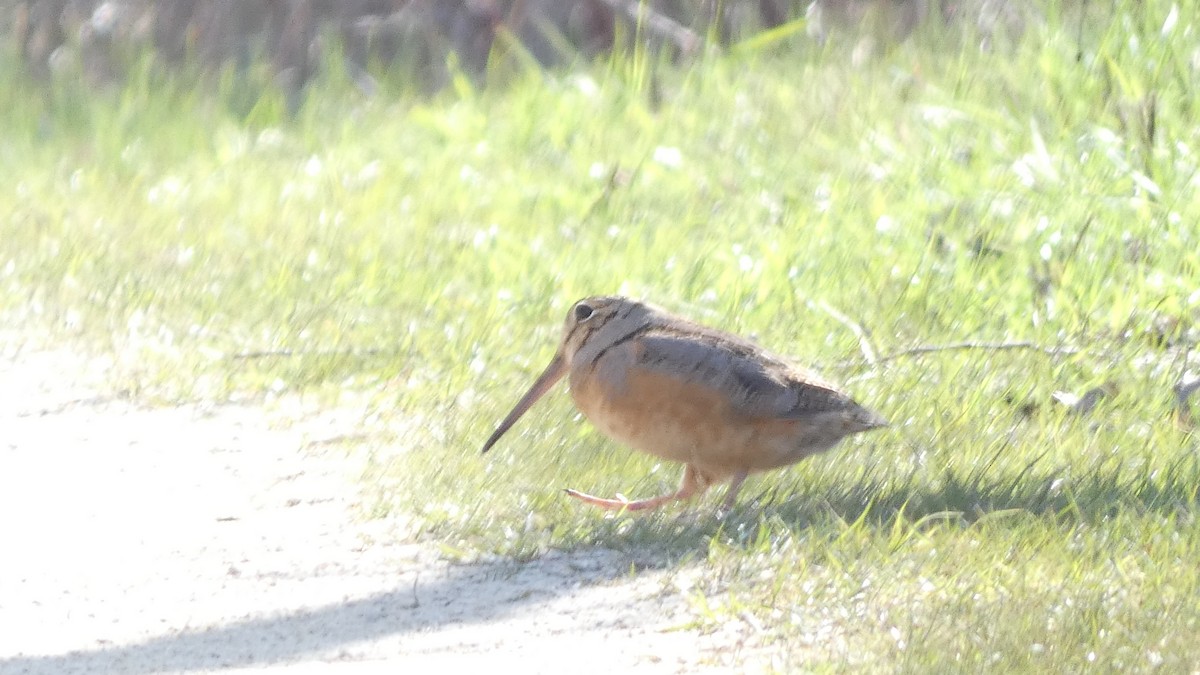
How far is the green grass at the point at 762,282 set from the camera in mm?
4387

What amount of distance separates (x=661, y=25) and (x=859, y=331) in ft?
11.6

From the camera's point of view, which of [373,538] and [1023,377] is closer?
[373,538]

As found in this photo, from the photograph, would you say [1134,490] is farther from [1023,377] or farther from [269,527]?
[269,527]

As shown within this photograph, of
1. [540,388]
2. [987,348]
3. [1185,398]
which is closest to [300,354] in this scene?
[540,388]

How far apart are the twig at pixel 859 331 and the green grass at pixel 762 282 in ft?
0.09

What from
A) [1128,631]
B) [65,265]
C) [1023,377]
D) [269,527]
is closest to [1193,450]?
[1023,377]

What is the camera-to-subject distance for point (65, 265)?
7691 millimetres

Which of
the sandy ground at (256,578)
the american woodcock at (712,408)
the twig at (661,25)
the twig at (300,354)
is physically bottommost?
the twig at (300,354)

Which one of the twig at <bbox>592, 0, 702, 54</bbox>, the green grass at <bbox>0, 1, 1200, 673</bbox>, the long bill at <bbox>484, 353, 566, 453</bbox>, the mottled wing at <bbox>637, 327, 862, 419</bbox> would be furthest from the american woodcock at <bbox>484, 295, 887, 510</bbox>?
the twig at <bbox>592, 0, 702, 54</bbox>

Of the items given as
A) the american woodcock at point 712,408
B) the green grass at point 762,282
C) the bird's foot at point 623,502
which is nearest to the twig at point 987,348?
the green grass at point 762,282

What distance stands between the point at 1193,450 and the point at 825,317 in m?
1.55

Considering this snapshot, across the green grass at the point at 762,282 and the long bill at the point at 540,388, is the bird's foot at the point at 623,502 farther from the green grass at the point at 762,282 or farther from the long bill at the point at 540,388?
the long bill at the point at 540,388

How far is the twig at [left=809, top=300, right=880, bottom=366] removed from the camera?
→ 594cm

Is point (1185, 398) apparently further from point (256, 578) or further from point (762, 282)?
point (256, 578)
